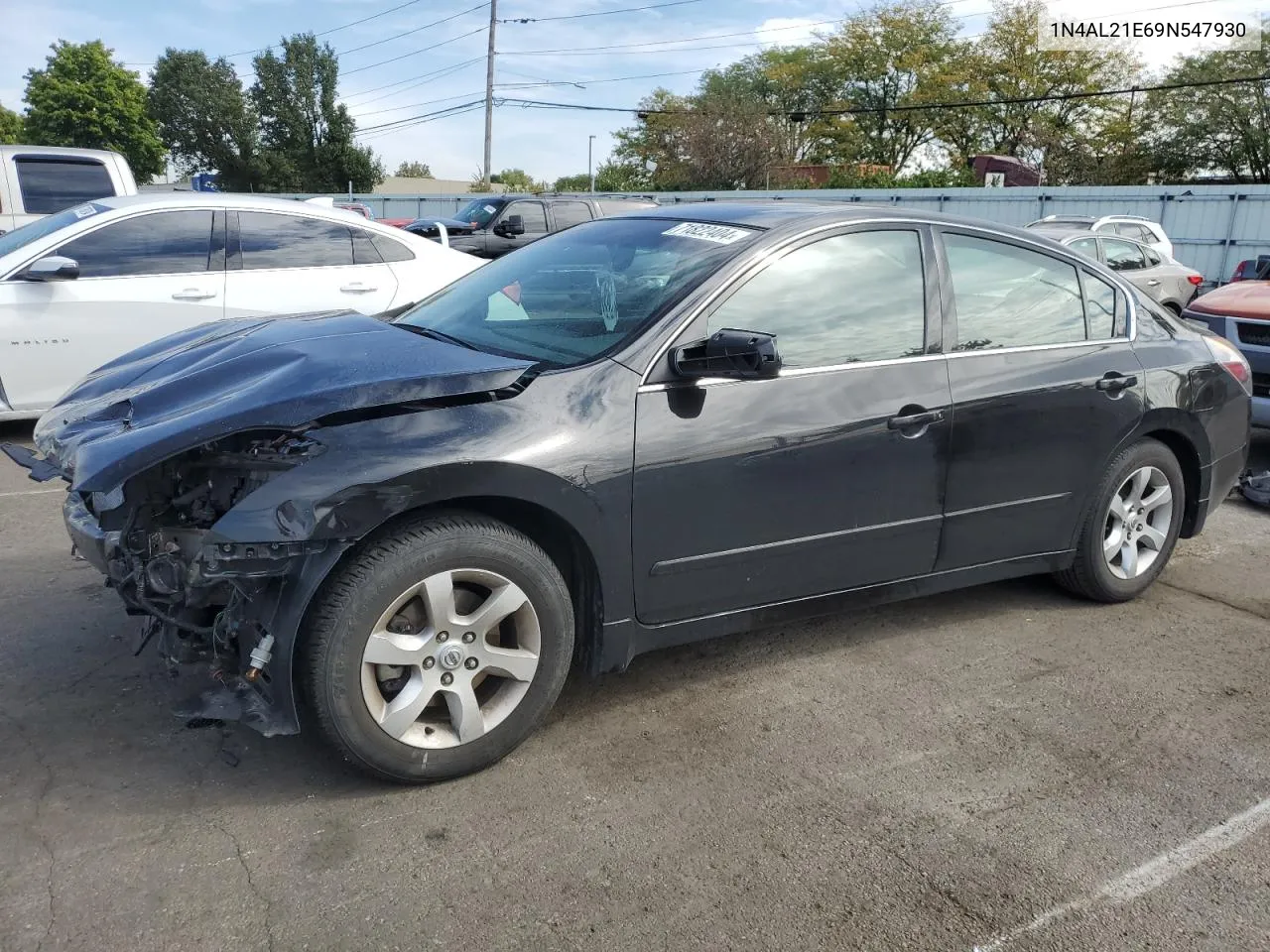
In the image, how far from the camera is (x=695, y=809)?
285 cm

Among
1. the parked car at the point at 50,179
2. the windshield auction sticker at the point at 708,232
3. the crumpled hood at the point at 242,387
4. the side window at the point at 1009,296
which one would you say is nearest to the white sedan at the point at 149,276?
the crumpled hood at the point at 242,387

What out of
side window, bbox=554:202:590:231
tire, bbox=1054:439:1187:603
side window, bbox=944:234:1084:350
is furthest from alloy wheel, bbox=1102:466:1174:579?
side window, bbox=554:202:590:231

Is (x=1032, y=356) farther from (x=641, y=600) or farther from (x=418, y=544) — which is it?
(x=418, y=544)

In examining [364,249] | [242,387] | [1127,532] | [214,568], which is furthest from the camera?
[364,249]

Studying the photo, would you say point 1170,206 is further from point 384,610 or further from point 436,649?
point 384,610

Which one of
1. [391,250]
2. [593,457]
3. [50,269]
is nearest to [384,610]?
[593,457]

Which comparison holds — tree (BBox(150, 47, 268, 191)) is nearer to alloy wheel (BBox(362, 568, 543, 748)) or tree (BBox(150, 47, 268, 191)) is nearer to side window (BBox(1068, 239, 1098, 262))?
side window (BBox(1068, 239, 1098, 262))

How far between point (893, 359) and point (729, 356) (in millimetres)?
883

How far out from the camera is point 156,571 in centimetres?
281

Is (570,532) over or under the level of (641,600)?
over

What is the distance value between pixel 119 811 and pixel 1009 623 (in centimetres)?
337

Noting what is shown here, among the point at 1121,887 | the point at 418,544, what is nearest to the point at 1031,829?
the point at 1121,887

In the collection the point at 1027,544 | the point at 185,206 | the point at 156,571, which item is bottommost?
the point at 1027,544

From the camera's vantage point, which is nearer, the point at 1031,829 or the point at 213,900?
the point at 213,900
